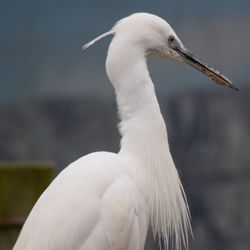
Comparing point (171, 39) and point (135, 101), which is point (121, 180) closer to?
point (135, 101)

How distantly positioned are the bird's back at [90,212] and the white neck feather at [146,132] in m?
0.07

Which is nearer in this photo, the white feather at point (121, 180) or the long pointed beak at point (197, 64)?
the white feather at point (121, 180)

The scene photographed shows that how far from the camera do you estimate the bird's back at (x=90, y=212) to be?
3400 millimetres

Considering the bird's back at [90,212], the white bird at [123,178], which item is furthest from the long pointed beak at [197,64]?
the bird's back at [90,212]

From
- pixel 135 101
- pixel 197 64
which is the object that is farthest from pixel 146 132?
pixel 197 64

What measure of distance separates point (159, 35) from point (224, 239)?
7.96ft

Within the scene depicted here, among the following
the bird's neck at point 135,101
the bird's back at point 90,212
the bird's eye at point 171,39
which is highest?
the bird's eye at point 171,39

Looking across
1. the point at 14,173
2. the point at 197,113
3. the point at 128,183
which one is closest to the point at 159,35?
the point at 128,183

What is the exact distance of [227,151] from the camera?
5.74 metres

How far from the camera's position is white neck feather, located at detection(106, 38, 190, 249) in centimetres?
349

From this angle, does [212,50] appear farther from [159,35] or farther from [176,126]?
[159,35]

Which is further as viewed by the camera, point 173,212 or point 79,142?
point 79,142

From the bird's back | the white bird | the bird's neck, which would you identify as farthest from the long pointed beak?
the bird's back

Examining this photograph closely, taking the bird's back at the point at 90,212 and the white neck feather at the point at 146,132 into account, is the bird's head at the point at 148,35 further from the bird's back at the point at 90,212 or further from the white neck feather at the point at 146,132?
the bird's back at the point at 90,212
